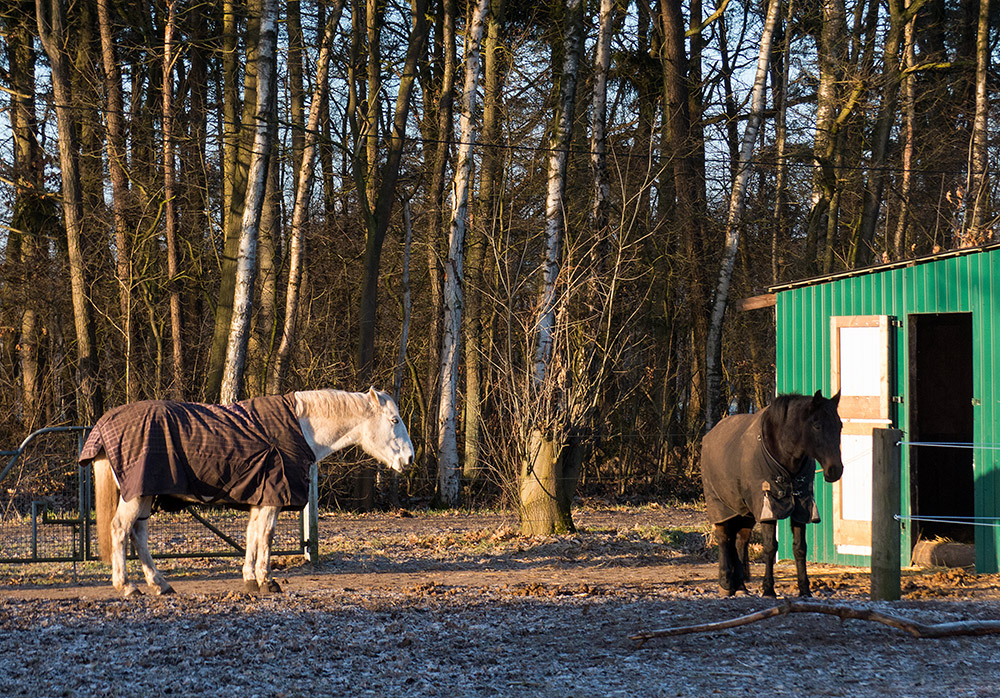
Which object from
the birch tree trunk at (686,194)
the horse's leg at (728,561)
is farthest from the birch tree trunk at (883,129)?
the horse's leg at (728,561)

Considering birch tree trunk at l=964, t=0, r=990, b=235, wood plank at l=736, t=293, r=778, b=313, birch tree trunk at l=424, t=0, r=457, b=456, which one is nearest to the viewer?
wood plank at l=736, t=293, r=778, b=313

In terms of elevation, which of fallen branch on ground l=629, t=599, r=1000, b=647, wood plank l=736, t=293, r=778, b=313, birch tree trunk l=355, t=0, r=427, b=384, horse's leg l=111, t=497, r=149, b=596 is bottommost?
fallen branch on ground l=629, t=599, r=1000, b=647

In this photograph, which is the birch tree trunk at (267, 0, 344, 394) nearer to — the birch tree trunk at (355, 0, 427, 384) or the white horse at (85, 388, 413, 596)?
the birch tree trunk at (355, 0, 427, 384)

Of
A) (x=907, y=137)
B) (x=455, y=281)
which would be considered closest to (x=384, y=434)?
Answer: (x=455, y=281)

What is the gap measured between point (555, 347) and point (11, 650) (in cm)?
706

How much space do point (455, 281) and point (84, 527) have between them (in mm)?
8704

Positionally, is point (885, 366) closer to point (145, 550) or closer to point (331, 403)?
point (331, 403)

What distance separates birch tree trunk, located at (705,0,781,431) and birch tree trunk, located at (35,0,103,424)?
→ 10105mm

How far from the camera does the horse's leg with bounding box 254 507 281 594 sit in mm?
8305

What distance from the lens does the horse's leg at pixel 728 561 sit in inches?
328

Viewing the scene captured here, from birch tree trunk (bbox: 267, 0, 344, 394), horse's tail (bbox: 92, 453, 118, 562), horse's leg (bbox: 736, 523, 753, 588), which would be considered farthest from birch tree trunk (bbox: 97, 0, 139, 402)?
horse's leg (bbox: 736, 523, 753, 588)

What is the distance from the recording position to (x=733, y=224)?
18.1 metres

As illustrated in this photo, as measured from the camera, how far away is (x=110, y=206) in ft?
65.8

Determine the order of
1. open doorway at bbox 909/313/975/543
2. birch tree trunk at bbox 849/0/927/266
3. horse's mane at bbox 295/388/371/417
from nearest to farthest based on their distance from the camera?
horse's mane at bbox 295/388/371/417, open doorway at bbox 909/313/975/543, birch tree trunk at bbox 849/0/927/266
